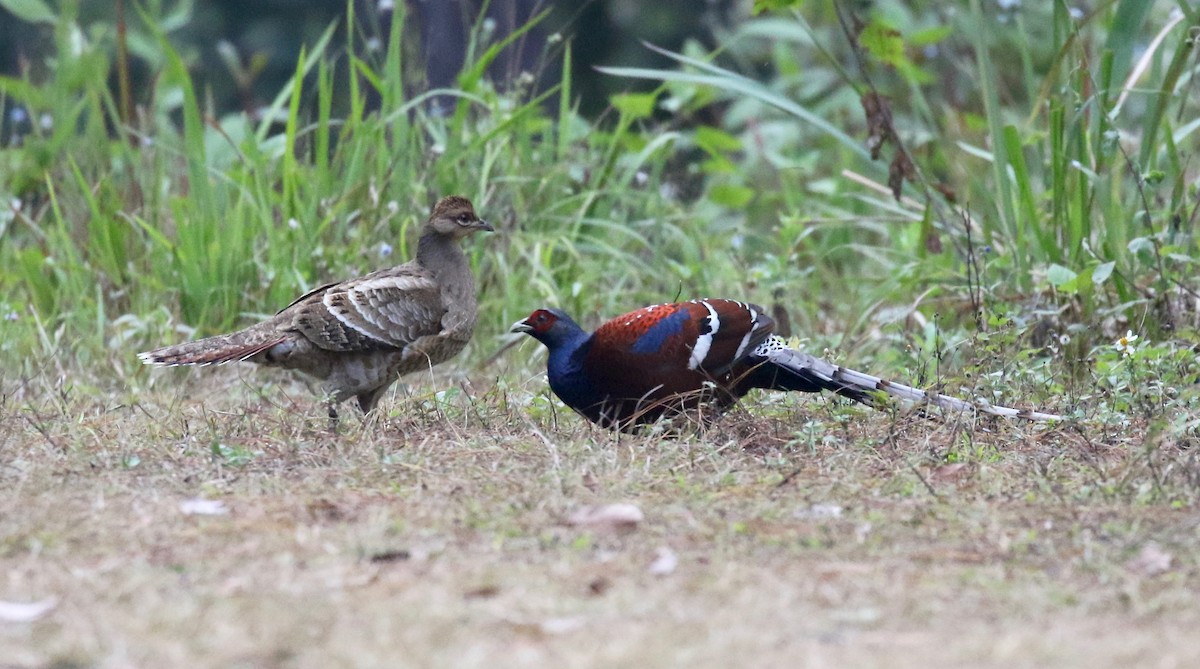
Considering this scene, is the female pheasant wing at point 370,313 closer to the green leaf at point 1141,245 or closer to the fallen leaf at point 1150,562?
the green leaf at point 1141,245

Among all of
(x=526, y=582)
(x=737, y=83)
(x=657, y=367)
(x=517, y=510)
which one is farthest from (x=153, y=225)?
(x=526, y=582)

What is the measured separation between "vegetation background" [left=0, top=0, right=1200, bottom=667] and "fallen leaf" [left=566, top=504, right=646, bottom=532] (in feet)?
0.12

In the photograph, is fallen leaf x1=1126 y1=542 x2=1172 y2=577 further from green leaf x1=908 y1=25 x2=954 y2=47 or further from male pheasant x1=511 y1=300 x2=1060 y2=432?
green leaf x1=908 y1=25 x2=954 y2=47

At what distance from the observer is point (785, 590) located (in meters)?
2.90

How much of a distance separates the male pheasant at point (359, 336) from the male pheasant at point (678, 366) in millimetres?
444

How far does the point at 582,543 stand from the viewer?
10.6 ft

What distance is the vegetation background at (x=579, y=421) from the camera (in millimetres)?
2746

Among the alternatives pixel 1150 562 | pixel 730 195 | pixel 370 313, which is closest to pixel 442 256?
pixel 370 313

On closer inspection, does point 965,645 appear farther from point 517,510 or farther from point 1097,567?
point 517,510

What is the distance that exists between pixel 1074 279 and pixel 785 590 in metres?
2.74

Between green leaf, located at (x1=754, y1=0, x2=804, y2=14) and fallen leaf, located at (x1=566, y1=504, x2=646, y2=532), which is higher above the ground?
green leaf, located at (x1=754, y1=0, x2=804, y2=14)

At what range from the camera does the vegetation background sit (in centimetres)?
275

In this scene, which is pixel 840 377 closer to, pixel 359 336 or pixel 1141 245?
pixel 1141 245

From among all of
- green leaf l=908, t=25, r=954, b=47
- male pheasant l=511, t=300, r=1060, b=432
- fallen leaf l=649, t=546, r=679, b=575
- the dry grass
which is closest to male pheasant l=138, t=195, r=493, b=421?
the dry grass
